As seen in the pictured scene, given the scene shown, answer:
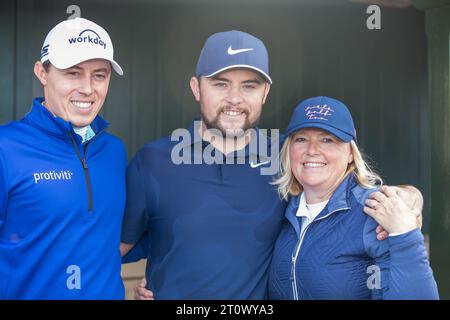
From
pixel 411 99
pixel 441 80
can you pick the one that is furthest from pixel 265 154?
pixel 411 99

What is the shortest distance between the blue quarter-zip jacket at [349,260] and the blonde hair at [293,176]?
1.3 inches

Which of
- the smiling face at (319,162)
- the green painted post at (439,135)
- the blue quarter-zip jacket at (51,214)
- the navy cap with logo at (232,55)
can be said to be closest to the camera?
the blue quarter-zip jacket at (51,214)

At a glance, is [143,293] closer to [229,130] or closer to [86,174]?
[86,174]

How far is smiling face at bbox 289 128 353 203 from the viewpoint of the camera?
2.12 m

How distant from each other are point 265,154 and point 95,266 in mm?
738

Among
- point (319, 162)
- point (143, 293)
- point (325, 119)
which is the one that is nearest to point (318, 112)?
point (325, 119)

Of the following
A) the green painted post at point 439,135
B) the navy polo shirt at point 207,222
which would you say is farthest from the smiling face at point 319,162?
the green painted post at point 439,135

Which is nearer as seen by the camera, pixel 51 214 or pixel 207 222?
pixel 51 214

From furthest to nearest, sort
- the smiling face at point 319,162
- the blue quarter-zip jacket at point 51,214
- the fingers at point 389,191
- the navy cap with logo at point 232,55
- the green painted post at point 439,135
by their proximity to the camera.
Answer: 1. the green painted post at point 439,135
2. the navy cap with logo at point 232,55
3. the smiling face at point 319,162
4. the fingers at point 389,191
5. the blue quarter-zip jacket at point 51,214

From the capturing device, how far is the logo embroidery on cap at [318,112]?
6.94 ft

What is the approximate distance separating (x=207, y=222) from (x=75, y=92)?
64 centimetres

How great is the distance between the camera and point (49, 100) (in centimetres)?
207

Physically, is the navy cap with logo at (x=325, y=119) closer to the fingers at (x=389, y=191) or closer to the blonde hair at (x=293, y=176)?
the blonde hair at (x=293, y=176)

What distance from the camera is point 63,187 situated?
195 centimetres
